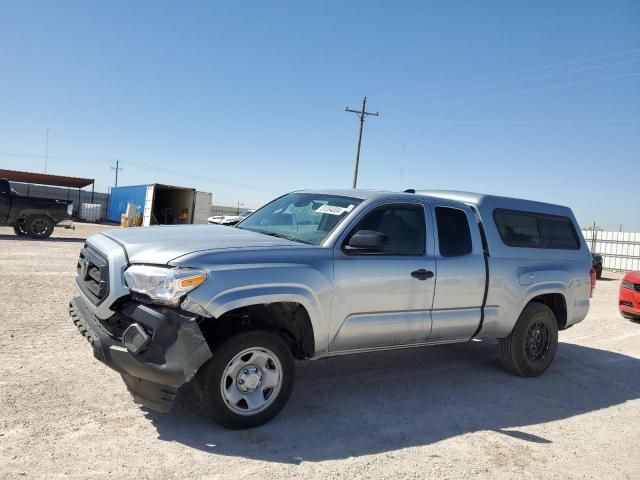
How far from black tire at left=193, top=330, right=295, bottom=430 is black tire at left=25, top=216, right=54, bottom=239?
669 inches

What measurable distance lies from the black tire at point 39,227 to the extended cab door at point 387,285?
17.0 m

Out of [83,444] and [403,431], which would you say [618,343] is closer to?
[403,431]

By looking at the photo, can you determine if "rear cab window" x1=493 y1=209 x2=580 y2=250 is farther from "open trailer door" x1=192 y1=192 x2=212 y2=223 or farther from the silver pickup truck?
"open trailer door" x1=192 y1=192 x2=212 y2=223

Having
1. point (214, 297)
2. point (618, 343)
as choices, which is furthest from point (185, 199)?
point (214, 297)

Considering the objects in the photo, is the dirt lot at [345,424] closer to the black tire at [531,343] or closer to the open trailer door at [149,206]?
the black tire at [531,343]

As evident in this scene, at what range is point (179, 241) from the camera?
3996 mm

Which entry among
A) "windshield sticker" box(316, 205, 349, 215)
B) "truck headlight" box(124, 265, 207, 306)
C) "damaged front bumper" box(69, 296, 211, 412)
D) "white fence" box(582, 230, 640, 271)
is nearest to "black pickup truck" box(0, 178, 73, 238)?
"windshield sticker" box(316, 205, 349, 215)

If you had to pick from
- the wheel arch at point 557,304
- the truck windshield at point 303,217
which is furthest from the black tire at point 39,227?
the wheel arch at point 557,304

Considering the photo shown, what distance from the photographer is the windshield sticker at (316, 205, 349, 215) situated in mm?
4659

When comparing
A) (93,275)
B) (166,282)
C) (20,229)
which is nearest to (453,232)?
(166,282)

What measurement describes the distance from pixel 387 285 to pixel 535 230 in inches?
102

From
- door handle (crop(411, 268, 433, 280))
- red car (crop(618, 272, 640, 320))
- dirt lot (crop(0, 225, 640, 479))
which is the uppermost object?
door handle (crop(411, 268, 433, 280))

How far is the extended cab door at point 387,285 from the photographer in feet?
14.0

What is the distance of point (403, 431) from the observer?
13.4 feet
